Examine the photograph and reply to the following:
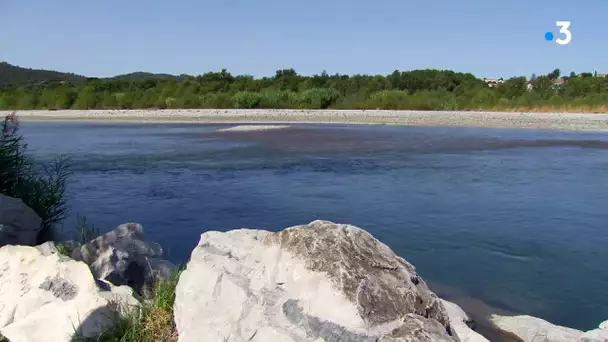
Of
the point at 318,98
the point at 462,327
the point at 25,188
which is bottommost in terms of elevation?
the point at 462,327

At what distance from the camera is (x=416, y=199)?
Result: 10250mm

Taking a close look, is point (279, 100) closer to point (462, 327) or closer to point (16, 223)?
point (16, 223)

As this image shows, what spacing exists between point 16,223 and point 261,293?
311 centimetres

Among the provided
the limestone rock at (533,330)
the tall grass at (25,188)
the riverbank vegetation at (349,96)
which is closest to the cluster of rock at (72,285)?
the tall grass at (25,188)

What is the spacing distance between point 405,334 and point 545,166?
12909 millimetres

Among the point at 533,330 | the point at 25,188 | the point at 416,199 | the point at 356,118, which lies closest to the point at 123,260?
the point at 25,188

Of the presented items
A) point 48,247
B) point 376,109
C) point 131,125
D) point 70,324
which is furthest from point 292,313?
point 376,109

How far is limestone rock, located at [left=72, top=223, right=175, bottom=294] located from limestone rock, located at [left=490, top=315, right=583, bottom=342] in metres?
2.68

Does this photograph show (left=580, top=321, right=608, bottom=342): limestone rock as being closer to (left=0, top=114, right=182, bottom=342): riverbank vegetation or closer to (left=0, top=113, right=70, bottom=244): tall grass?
(left=0, top=114, right=182, bottom=342): riverbank vegetation

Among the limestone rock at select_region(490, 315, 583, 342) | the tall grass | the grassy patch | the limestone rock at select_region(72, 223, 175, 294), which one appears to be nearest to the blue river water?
the limestone rock at select_region(490, 315, 583, 342)

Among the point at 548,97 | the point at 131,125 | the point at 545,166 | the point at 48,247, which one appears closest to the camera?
the point at 48,247

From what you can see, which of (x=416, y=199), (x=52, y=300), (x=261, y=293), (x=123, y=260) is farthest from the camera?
(x=416, y=199)

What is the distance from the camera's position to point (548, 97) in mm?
36844

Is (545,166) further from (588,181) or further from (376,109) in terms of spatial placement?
(376,109)
